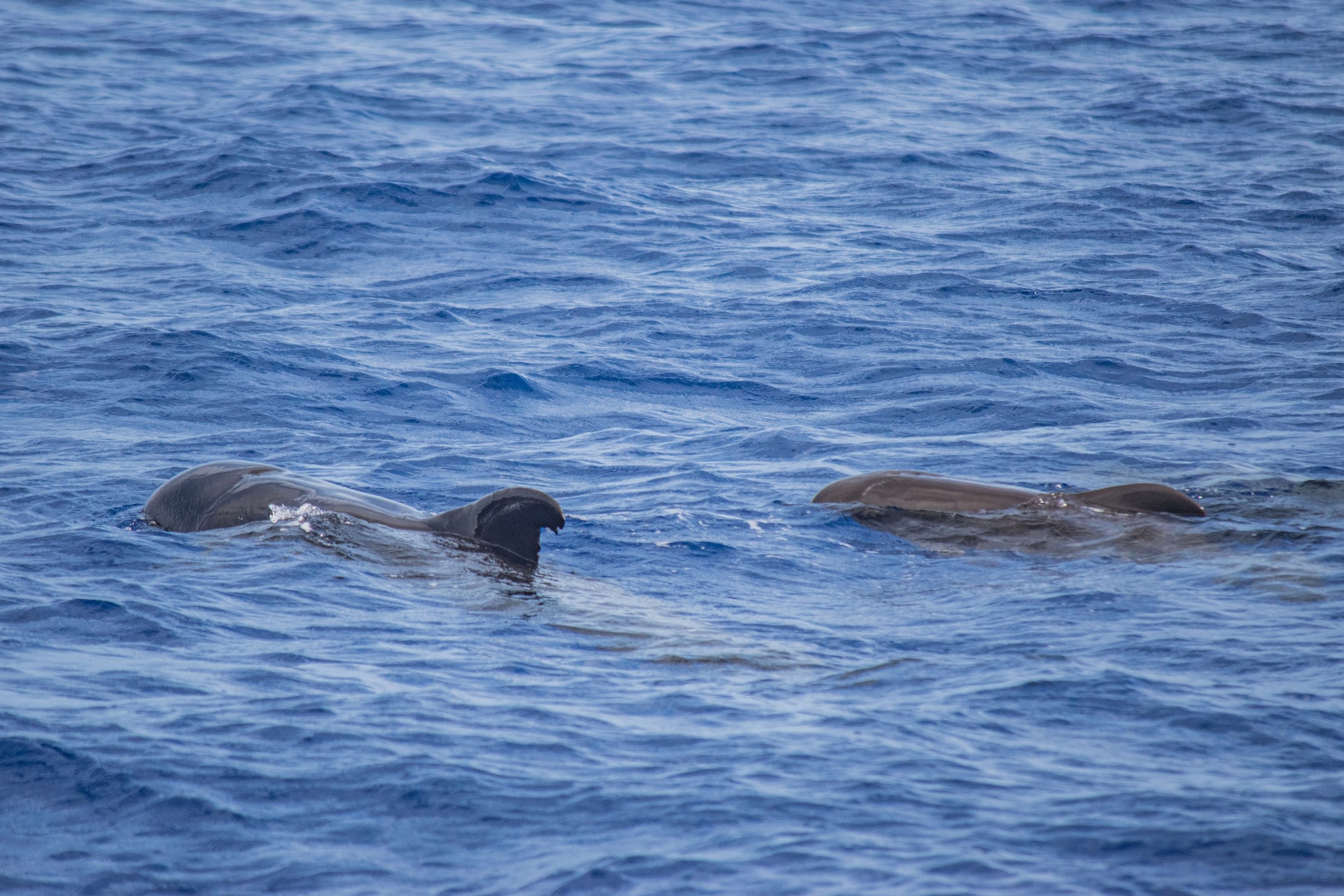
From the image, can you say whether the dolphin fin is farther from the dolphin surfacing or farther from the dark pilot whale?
the dolphin surfacing

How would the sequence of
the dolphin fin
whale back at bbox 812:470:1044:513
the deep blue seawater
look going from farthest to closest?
1. whale back at bbox 812:470:1044:513
2. the dolphin fin
3. the deep blue seawater

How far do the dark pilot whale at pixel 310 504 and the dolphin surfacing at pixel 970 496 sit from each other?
238 centimetres

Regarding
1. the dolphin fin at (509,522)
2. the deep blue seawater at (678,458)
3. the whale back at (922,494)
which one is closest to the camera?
the deep blue seawater at (678,458)

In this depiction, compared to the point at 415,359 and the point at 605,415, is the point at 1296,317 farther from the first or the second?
the point at 415,359

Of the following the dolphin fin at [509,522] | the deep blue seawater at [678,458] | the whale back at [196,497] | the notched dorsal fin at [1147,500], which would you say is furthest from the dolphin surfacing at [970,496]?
the whale back at [196,497]

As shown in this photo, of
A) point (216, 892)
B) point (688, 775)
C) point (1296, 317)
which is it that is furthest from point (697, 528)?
point (1296, 317)

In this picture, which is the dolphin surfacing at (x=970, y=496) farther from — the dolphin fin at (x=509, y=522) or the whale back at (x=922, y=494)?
the dolphin fin at (x=509, y=522)

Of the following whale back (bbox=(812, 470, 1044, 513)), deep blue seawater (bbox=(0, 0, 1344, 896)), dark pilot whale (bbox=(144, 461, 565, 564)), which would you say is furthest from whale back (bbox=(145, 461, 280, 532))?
whale back (bbox=(812, 470, 1044, 513))

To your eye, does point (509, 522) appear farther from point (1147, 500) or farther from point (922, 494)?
point (1147, 500)

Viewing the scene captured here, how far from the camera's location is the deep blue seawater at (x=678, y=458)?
548 cm

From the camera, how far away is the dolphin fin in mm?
8250

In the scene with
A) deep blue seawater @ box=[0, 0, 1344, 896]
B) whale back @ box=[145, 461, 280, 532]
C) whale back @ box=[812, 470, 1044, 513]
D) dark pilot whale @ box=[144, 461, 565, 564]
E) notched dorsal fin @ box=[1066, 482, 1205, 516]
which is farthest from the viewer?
whale back @ box=[812, 470, 1044, 513]

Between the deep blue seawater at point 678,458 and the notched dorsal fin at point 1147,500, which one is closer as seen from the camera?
the deep blue seawater at point 678,458

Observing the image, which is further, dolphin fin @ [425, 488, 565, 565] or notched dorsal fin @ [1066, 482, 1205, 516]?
notched dorsal fin @ [1066, 482, 1205, 516]
